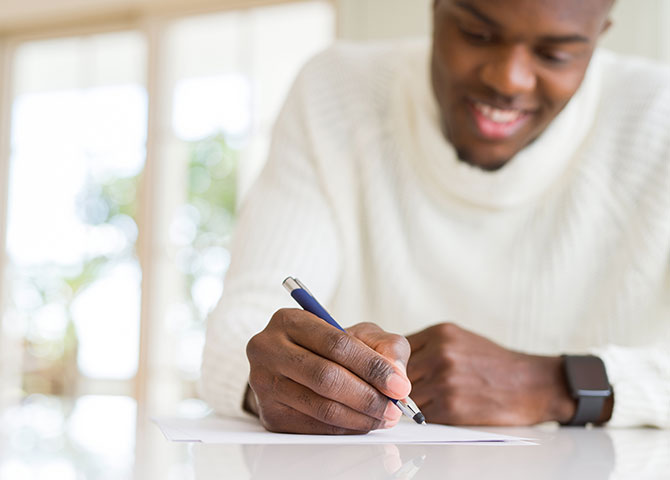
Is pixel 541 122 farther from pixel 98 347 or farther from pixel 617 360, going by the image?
pixel 98 347

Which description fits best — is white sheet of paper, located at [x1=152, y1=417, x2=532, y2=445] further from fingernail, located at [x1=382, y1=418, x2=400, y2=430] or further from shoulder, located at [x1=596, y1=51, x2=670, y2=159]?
shoulder, located at [x1=596, y1=51, x2=670, y2=159]

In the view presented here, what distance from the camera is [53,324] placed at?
5.79 metres

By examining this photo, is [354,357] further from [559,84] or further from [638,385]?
[559,84]

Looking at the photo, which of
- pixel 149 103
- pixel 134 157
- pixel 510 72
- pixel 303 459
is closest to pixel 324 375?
pixel 303 459

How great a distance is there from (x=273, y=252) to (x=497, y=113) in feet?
1.41

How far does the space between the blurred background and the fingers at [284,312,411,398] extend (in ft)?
9.65

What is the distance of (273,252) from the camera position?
1.24 meters

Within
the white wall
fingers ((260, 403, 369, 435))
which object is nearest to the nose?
fingers ((260, 403, 369, 435))

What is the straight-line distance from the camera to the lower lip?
1.28 m

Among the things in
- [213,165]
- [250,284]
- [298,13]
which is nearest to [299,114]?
[250,284]

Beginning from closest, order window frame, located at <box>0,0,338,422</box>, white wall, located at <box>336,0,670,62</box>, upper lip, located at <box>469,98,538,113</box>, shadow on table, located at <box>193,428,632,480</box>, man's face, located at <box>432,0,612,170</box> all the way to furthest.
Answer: shadow on table, located at <box>193,428,632,480</box> → man's face, located at <box>432,0,612,170</box> → upper lip, located at <box>469,98,538,113</box> → white wall, located at <box>336,0,670,62</box> → window frame, located at <box>0,0,338,422</box>

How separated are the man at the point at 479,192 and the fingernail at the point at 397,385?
1.31ft

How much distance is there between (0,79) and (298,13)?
212 centimetres

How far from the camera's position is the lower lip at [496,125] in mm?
1284
